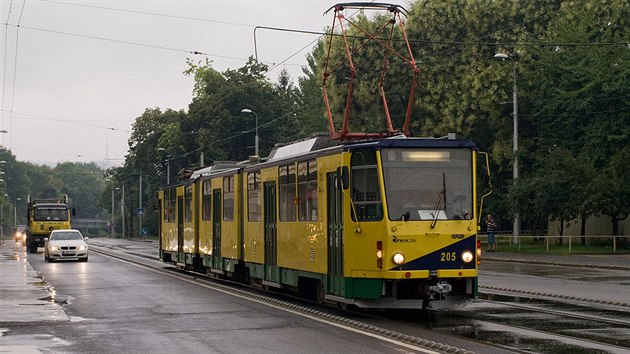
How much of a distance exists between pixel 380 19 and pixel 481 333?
166 ft

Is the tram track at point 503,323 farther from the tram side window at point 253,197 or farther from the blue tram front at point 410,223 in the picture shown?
the tram side window at point 253,197

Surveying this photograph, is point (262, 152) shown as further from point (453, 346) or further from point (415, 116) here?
point (453, 346)

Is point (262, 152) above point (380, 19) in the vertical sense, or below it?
below

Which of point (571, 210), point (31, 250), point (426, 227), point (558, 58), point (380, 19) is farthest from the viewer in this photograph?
point (380, 19)

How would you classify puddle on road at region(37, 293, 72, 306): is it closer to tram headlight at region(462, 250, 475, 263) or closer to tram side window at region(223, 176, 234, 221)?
tram side window at region(223, 176, 234, 221)

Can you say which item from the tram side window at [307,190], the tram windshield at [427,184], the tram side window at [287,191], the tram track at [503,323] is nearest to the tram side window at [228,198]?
the tram side window at [287,191]

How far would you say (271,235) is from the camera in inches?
902

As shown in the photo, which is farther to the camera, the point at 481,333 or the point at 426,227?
the point at 426,227

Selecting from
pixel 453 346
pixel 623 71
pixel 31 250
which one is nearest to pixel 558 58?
pixel 623 71

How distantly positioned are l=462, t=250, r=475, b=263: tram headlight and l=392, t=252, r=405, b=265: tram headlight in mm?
1147

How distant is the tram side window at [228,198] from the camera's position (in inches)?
1072

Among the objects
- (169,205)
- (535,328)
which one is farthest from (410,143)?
(169,205)

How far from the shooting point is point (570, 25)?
52.2 m

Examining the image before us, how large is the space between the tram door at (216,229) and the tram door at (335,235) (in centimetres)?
1036
